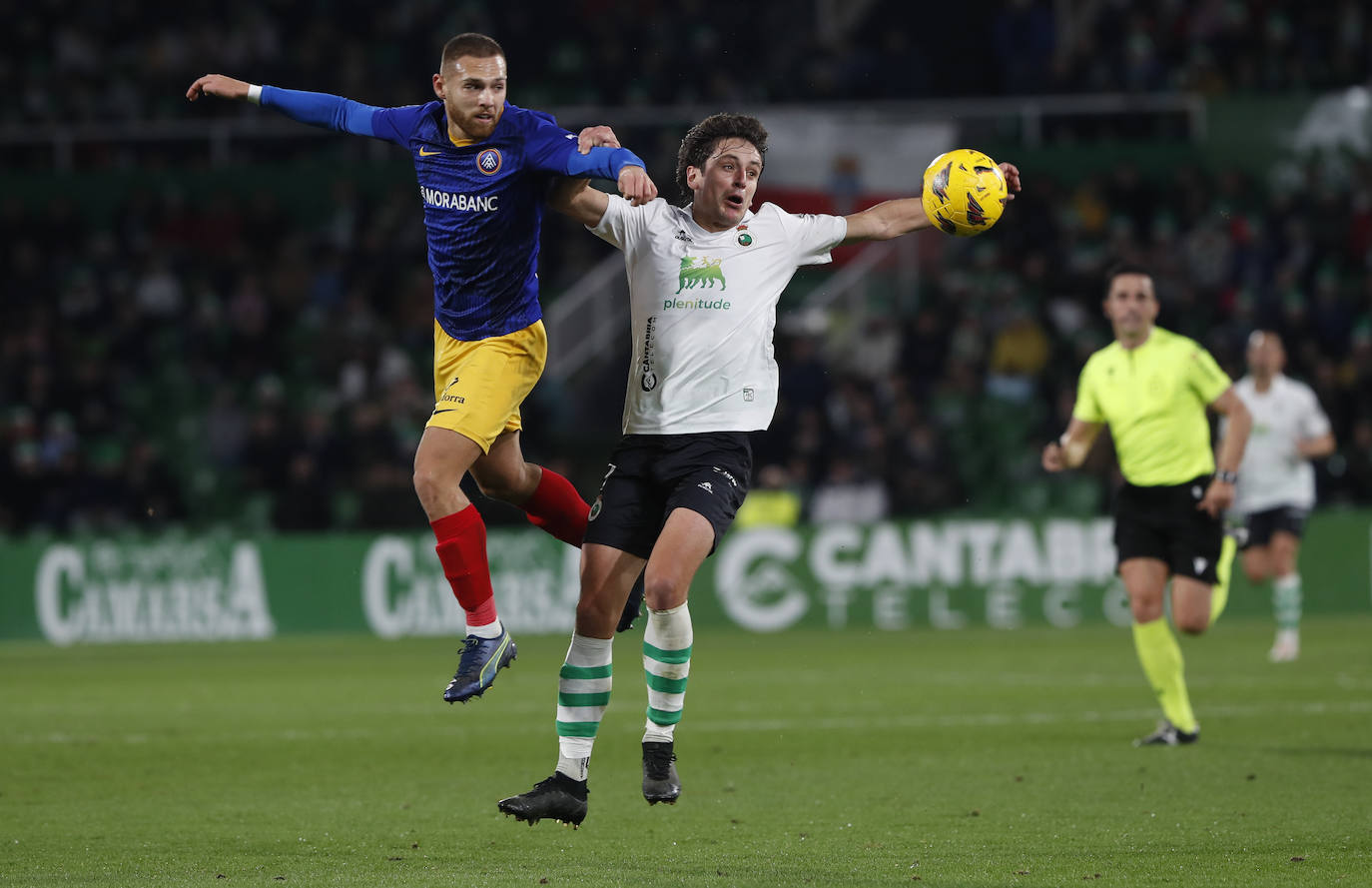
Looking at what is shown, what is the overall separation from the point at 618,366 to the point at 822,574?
15.5ft

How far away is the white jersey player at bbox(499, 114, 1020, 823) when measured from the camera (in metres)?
6.64

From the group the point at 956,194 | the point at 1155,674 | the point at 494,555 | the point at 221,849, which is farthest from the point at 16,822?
the point at 494,555

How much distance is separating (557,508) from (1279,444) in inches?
371

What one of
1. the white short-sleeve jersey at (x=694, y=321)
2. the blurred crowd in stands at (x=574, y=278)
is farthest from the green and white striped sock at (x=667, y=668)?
the blurred crowd in stands at (x=574, y=278)

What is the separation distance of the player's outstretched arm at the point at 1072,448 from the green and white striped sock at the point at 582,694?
12.0 ft

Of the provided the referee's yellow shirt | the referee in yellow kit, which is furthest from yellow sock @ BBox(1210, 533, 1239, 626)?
the referee's yellow shirt

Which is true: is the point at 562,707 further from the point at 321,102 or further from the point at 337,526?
the point at 337,526

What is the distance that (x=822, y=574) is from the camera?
1847 centimetres

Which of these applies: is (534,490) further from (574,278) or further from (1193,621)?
(574,278)

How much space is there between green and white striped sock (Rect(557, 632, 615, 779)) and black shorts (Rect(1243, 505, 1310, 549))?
9901 millimetres

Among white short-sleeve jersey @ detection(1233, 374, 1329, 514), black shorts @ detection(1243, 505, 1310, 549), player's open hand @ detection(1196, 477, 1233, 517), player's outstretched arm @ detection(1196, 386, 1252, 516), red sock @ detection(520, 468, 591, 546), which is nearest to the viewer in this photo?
red sock @ detection(520, 468, 591, 546)

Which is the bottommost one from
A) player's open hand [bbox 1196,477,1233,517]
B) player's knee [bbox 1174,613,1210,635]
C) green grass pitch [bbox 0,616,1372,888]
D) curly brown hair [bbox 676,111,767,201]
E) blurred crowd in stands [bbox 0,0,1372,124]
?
green grass pitch [bbox 0,616,1372,888]

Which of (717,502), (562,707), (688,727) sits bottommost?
(688,727)

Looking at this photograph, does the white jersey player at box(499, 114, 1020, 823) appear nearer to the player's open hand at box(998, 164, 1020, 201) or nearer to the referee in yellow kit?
the player's open hand at box(998, 164, 1020, 201)
